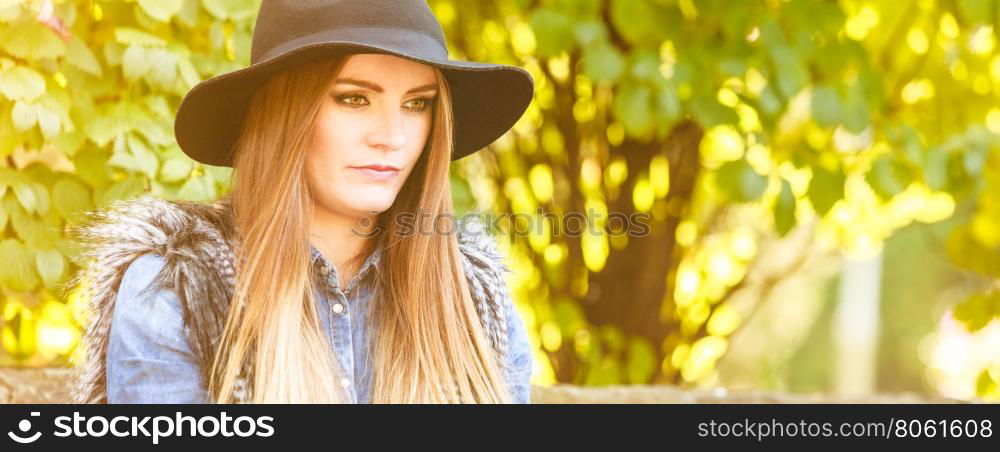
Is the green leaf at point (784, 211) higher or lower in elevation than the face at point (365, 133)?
higher

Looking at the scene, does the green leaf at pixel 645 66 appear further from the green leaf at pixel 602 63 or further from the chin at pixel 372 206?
the chin at pixel 372 206

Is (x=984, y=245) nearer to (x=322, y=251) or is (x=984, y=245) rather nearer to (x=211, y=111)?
(x=322, y=251)

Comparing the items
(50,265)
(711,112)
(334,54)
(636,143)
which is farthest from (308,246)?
(636,143)

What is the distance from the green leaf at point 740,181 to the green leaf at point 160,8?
137 cm

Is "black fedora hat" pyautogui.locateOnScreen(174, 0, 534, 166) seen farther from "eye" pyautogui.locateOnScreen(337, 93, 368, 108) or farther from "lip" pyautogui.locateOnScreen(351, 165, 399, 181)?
"lip" pyautogui.locateOnScreen(351, 165, 399, 181)

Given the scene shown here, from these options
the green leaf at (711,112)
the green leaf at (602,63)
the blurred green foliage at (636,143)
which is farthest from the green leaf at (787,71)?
the green leaf at (602,63)

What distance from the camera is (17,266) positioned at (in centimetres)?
227

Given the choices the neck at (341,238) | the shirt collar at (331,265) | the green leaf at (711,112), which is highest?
the green leaf at (711,112)

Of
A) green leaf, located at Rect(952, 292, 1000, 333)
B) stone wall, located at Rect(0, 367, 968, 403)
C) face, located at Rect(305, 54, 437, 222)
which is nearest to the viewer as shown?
face, located at Rect(305, 54, 437, 222)

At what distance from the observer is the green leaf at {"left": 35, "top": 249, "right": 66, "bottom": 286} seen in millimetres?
2268

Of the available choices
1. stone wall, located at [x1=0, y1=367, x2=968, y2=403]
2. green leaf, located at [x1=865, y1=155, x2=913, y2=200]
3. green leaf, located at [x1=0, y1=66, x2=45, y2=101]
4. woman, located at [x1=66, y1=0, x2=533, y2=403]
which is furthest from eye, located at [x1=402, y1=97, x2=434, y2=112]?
green leaf, located at [x1=865, y1=155, x2=913, y2=200]

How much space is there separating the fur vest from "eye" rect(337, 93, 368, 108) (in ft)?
1.06

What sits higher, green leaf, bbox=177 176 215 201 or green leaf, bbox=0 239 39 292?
green leaf, bbox=177 176 215 201

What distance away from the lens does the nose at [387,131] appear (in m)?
1.80
